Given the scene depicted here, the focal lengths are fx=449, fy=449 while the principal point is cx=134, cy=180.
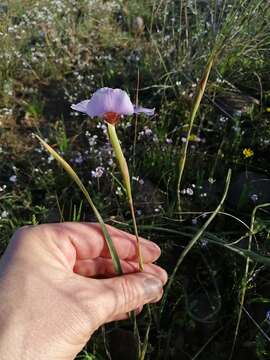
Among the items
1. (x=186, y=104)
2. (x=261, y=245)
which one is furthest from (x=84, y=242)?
(x=186, y=104)

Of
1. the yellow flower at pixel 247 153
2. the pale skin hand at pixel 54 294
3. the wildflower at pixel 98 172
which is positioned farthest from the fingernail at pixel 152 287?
the yellow flower at pixel 247 153

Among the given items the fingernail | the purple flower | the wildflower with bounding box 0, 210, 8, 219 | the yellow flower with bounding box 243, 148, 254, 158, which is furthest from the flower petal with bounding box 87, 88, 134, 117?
the yellow flower with bounding box 243, 148, 254, 158

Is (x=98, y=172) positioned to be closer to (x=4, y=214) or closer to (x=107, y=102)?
(x=4, y=214)

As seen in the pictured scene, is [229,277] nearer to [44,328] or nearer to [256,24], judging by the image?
[44,328]

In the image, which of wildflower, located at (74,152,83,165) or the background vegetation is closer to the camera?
the background vegetation

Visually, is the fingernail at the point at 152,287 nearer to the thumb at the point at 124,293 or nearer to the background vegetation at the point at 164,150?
the thumb at the point at 124,293

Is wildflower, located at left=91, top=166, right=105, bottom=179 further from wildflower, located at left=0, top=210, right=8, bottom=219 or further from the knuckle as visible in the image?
the knuckle
